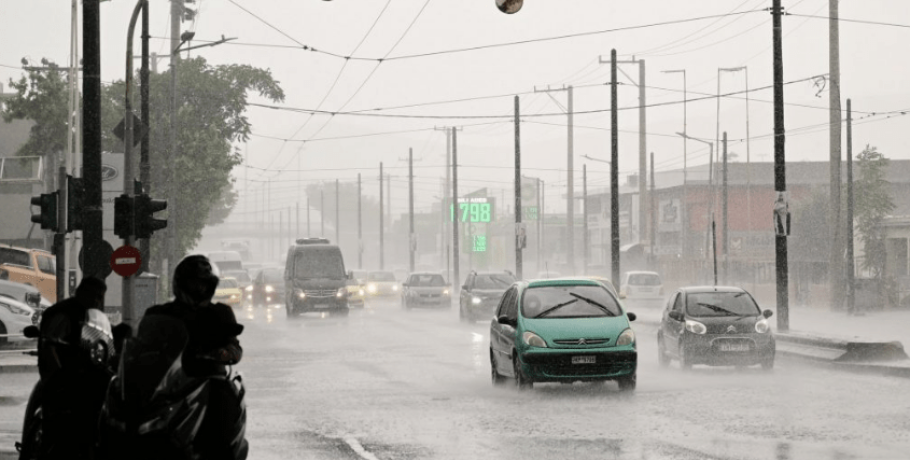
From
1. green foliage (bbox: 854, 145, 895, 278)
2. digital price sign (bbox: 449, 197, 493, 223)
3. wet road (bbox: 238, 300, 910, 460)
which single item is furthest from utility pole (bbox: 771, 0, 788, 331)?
digital price sign (bbox: 449, 197, 493, 223)

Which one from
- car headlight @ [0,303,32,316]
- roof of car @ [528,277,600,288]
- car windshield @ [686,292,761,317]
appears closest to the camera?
roof of car @ [528,277,600,288]

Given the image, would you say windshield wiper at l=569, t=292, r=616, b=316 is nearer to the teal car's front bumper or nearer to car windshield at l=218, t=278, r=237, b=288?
the teal car's front bumper

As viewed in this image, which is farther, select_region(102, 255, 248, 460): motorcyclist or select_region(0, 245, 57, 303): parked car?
select_region(0, 245, 57, 303): parked car

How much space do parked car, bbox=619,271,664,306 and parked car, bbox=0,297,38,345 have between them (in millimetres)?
35673

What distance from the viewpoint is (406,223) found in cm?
19850

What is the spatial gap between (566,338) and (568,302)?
1.11 m

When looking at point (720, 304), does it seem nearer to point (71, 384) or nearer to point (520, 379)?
point (520, 379)

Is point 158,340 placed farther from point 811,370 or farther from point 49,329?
point 811,370

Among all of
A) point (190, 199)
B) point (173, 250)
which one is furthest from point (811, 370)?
point (190, 199)

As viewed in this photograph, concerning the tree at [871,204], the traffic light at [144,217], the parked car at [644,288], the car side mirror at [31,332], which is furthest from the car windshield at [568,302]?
the tree at [871,204]

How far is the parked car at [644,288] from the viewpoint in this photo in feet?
195

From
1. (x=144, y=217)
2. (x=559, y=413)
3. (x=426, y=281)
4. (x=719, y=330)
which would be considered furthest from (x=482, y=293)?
(x=559, y=413)

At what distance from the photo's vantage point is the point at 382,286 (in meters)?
74.2

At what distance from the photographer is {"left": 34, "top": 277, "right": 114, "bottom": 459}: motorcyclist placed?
8758 mm
